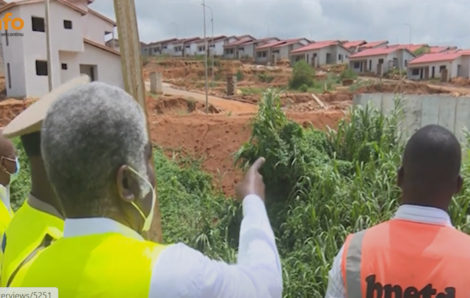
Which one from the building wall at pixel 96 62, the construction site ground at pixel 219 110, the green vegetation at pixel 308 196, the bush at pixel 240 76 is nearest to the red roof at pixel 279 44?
the construction site ground at pixel 219 110

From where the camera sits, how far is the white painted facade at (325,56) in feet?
160

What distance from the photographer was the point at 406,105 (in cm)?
534

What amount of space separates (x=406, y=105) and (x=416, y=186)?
13.7ft

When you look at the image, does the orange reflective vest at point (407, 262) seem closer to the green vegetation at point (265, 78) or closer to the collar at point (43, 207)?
the collar at point (43, 207)

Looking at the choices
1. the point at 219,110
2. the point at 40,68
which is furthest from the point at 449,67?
the point at 40,68

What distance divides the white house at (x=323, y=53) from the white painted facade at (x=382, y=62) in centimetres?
378

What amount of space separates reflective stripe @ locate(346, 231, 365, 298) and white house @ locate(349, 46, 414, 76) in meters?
43.2

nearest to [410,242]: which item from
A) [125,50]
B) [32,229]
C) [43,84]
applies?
[32,229]

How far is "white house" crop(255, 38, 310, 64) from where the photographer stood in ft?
174

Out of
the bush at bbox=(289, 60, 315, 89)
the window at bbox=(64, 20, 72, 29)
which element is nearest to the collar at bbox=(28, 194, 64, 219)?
the window at bbox=(64, 20, 72, 29)

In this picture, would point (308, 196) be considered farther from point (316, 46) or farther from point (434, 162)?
point (316, 46)

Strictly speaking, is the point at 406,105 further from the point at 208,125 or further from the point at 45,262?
the point at 45,262

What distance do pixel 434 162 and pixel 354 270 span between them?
438 mm

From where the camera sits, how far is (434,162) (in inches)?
57.7
